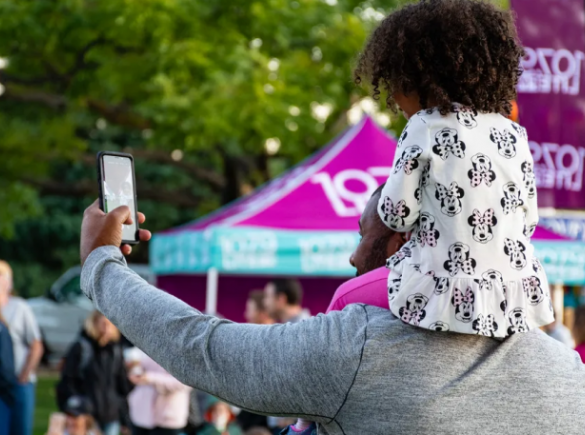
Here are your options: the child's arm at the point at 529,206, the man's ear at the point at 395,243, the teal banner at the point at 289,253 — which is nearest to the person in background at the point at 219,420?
the teal banner at the point at 289,253

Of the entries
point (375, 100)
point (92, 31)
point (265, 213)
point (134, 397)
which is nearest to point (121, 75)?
point (92, 31)

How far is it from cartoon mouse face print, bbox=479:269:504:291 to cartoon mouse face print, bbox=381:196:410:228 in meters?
0.16

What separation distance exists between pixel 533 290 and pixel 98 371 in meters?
8.05

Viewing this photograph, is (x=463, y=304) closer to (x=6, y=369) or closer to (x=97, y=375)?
(x=6, y=369)

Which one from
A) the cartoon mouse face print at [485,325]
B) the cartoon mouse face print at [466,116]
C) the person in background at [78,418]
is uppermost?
the cartoon mouse face print at [466,116]

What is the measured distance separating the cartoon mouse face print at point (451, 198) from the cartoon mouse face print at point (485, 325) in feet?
0.55

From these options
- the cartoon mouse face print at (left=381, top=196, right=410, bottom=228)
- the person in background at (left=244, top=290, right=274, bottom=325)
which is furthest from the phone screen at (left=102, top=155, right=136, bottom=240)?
the person in background at (left=244, top=290, right=274, bottom=325)

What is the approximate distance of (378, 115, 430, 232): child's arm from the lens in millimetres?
1581

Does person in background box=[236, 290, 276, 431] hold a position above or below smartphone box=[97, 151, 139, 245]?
below

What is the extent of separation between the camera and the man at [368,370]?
4.98ft

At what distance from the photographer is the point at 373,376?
152 centimetres

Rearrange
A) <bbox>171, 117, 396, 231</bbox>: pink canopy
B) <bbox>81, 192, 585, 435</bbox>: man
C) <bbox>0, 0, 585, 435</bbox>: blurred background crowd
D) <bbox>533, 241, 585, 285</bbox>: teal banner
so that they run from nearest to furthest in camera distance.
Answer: <bbox>81, 192, 585, 435</bbox>: man
<bbox>0, 0, 585, 435</bbox>: blurred background crowd
<bbox>533, 241, 585, 285</bbox>: teal banner
<bbox>171, 117, 396, 231</bbox>: pink canopy

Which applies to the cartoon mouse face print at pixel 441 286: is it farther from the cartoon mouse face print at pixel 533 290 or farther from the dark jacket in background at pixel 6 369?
the dark jacket in background at pixel 6 369

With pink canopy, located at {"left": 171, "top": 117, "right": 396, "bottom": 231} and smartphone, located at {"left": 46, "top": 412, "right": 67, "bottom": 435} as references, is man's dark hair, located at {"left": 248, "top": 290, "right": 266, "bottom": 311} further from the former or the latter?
smartphone, located at {"left": 46, "top": 412, "right": 67, "bottom": 435}
